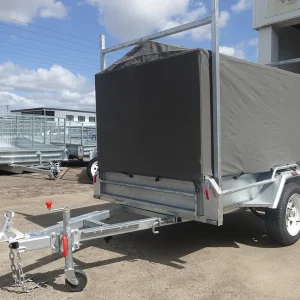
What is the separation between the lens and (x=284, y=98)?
19.5ft

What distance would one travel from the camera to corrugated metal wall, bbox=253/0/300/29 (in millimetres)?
10883

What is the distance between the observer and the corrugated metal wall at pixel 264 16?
10.9 meters

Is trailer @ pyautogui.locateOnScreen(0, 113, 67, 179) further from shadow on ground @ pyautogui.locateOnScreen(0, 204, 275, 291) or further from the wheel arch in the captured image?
the wheel arch

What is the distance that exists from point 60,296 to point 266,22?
10.1m

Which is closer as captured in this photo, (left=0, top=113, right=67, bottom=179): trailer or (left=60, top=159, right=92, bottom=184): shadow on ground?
(left=60, top=159, right=92, bottom=184): shadow on ground

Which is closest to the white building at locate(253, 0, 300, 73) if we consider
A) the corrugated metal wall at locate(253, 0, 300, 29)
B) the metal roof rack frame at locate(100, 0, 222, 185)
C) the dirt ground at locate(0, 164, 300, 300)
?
the corrugated metal wall at locate(253, 0, 300, 29)

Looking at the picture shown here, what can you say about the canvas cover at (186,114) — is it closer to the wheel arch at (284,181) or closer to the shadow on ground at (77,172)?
the wheel arch at (284,181)

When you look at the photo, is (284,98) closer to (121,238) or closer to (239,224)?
(239,224)

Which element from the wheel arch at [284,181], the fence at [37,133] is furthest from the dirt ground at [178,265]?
the fence at [37,133]

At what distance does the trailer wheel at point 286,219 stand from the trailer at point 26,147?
346 inches

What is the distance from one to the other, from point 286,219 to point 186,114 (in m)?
2.09

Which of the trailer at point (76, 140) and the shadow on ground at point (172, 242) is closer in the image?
the shadow on ground at point (172, 242)

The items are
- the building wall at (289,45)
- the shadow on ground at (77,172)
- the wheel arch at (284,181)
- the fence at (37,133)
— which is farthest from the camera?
the fence at (37,133)

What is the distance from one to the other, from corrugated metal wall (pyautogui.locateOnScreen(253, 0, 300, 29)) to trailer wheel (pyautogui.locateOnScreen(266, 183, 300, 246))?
6.88 metres
